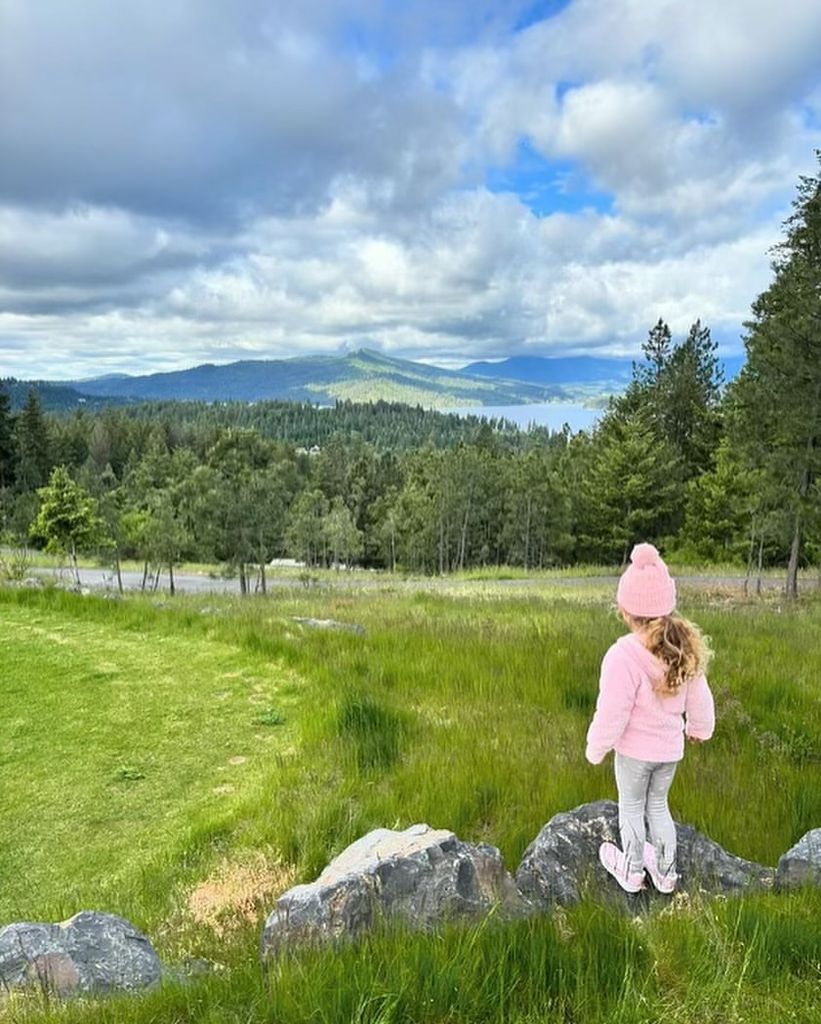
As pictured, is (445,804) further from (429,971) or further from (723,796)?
(429,971)

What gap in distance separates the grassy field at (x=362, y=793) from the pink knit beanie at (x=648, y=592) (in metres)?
1.29

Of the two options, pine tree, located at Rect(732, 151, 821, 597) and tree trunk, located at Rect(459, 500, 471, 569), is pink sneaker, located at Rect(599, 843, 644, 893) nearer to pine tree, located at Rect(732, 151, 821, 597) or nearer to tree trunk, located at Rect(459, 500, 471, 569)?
pine tree, located at Rect(732, 151, 821, 597)

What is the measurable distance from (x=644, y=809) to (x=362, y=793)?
6.80 ft

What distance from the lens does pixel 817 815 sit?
14.6 feet

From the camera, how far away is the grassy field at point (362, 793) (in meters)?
2.31

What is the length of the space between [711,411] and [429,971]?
53.7 m

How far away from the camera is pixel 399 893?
3.08 metres

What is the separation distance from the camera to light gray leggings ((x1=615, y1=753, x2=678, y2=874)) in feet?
11.5

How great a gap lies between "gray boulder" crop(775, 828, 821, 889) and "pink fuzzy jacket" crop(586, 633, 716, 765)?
0.64 meters

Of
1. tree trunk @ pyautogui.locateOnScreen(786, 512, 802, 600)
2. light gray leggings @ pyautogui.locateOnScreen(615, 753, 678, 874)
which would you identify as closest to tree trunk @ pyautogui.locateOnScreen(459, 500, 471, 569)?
tree trunk @ pyautogui.locateOnScreen(786, 512, 802, 600)

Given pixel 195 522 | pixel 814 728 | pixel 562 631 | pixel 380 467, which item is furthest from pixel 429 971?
pixel 380 467

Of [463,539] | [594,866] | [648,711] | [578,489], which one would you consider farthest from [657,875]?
[463,539]

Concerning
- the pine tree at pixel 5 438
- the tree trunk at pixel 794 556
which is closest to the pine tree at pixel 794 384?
the tree trunk at pixel 794 556

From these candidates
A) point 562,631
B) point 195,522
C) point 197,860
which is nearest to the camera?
point 197,860
